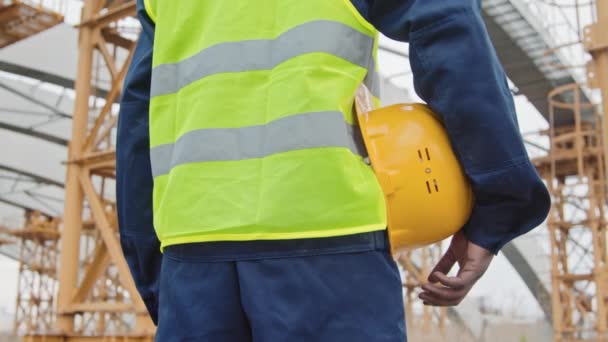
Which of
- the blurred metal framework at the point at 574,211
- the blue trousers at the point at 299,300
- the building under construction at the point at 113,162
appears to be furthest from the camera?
the blurred metal framework at the point at 574,211

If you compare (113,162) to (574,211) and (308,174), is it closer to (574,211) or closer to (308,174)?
(308,174)

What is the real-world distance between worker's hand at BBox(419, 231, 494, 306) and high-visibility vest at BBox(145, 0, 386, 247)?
0.19 meters

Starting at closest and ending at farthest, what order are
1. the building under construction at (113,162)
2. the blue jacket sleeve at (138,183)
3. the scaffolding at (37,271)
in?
the blue jacket sleeve at (138,183) → the building under construction at (113,162) → the scaffolding at (37,271)

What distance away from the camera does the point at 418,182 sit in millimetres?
1323

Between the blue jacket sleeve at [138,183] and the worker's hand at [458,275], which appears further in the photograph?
the blue jacket sleeve at [138,183]

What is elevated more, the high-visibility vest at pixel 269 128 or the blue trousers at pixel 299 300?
the high-visibility vest at pixel 269 128

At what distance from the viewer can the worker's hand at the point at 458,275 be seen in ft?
4.40

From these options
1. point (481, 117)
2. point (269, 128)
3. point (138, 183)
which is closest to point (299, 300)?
point (269, 128)

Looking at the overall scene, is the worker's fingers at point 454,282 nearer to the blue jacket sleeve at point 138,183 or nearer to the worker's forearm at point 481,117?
the worker's forearm at point 481,117

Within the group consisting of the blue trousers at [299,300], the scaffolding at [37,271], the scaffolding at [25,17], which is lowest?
the scaffolding at [37,271]

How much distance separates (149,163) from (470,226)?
74cm

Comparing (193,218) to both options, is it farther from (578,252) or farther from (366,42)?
(578,252)

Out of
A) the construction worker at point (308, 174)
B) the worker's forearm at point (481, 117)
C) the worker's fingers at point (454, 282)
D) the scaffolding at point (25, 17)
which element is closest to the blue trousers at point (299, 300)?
the construction worker at point (308, 174)

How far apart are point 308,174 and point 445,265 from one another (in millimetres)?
377
